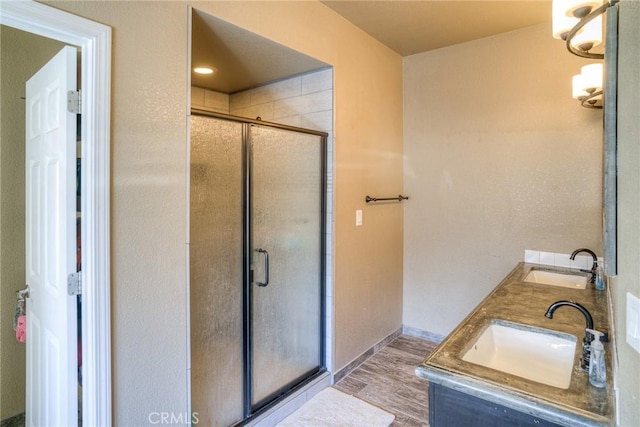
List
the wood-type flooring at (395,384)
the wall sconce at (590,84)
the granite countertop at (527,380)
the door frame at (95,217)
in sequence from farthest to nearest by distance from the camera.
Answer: the wood-type flooring at (395,384), the wall sconce at (590,84), the door frame at (95,217), the granite countertop at (527,380)

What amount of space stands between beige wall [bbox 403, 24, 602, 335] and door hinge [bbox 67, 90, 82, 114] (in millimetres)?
2719

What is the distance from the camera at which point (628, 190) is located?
78 centimetres

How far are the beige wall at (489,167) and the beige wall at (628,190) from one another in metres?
2.13

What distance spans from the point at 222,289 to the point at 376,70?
7.18 feet

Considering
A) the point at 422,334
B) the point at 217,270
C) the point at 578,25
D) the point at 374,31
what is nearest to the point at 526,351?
the point at 578,25

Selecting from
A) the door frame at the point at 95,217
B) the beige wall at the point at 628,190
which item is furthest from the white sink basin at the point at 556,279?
the door frame at the point at 95,217

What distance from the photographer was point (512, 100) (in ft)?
9.52

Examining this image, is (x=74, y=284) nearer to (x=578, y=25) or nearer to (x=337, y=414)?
(x=337, y=414)

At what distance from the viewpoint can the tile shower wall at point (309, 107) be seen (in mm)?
2574

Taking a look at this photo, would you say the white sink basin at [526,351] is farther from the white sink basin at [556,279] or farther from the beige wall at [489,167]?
the beige wall at [489,167]

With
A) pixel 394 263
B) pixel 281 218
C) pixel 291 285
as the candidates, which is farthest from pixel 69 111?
pixel 394 263

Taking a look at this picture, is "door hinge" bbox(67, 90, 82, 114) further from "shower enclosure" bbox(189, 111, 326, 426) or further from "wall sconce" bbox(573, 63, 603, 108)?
"wall sconce" bbox(573, 63, 603, 108)

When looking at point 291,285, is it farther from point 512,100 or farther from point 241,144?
point 512,100

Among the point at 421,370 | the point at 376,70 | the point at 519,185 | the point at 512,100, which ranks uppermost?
the point at 376,70
